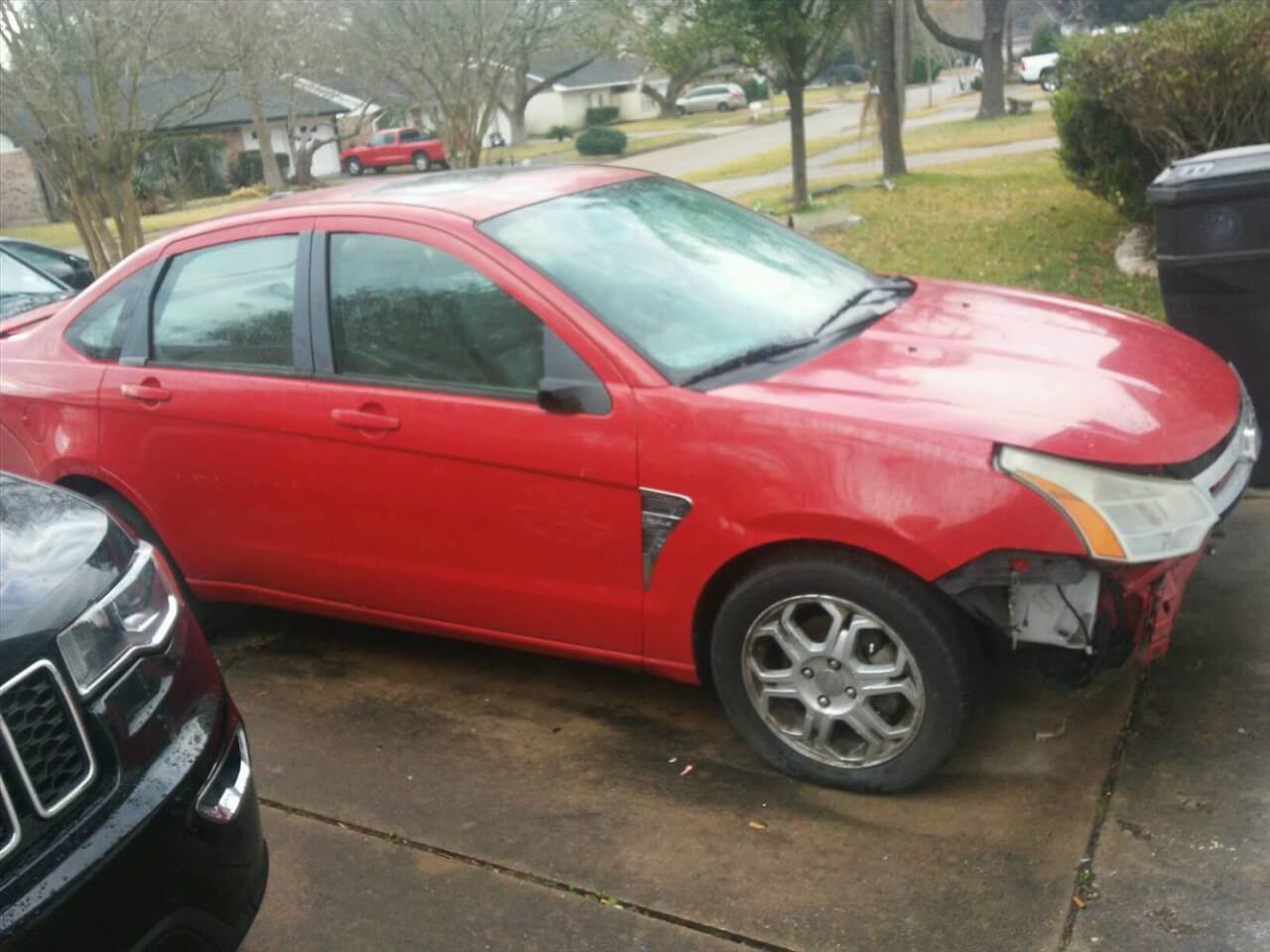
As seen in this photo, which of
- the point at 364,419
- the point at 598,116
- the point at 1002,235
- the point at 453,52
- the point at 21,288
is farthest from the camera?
the point at 598,116

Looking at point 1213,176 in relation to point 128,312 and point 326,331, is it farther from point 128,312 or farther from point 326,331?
point 128,312

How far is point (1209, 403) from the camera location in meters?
3.66

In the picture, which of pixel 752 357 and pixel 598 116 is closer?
pixel 752 357

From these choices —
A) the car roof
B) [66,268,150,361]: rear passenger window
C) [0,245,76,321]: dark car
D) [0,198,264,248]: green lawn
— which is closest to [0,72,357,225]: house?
[0,198,264,248]: green lawn

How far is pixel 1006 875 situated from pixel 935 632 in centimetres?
60

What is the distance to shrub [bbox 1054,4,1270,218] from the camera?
26.7 feet

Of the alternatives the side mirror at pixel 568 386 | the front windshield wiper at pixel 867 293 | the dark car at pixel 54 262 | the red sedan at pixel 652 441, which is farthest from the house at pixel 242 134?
the side mirror at pixel 568 386

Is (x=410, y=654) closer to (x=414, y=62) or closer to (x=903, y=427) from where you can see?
(x=903, y=427)

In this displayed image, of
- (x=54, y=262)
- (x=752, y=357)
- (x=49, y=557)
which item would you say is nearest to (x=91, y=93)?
(x=54, y=262)

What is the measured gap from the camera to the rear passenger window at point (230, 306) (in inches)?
173

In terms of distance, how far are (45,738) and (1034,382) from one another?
2.55 metres

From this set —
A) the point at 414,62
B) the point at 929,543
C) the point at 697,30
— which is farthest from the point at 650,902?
the point at 697,30

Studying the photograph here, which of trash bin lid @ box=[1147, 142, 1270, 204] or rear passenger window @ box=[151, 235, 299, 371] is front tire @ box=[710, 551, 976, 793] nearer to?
rear passenger window @ box=[151, 235, 299, 371]

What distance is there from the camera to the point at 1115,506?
318cm
